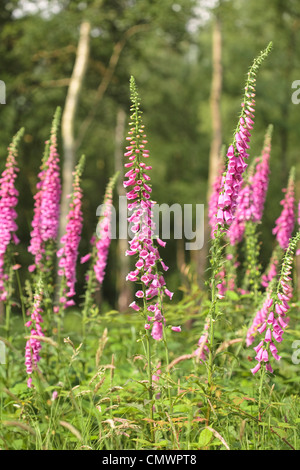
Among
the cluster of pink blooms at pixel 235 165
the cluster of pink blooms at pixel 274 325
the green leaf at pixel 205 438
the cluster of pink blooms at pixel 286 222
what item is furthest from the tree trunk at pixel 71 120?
the green leaf at pixel 205 438

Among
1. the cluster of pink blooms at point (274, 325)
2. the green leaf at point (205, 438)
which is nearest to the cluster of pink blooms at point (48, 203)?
the cluster of pink blooms at point (274, 325)

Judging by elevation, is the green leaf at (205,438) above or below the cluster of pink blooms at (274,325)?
below

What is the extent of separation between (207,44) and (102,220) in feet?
96.6

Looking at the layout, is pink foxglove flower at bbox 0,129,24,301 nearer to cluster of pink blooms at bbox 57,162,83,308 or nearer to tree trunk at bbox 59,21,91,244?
cluster of pink blooms at bbox 57,162,83,308

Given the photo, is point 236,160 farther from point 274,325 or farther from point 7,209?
point 7,209

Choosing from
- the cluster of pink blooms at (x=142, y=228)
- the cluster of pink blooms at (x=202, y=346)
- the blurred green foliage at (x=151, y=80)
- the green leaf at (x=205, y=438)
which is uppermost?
the blurred green foliage at (x=151, y=80)

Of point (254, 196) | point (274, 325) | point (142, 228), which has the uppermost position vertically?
point (254, 196)

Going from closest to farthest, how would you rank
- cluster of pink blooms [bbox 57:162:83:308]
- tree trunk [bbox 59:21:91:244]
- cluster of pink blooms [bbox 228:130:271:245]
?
cluster of pink blooms [bbox 57:162:83:308] → cluster of pink blooms [bbox 228:130:271:245] → tree trunk [bbox 59:21:91:244]

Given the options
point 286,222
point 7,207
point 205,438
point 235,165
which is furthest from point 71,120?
point 205,438

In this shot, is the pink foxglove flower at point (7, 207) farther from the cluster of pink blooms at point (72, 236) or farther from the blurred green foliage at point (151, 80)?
the blurred green foliage at point (151, 80)

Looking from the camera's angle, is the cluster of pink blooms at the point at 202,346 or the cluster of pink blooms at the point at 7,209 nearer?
the cluster of pink blooms at the point at 202,346

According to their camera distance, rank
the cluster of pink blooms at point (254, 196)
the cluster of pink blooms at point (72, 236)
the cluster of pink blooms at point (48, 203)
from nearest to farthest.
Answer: the cluster of pink blooms at point (72, 236) < the cluster of pink blooms at point (48, 203) < the cluster of pink blooms at point (254, 196)

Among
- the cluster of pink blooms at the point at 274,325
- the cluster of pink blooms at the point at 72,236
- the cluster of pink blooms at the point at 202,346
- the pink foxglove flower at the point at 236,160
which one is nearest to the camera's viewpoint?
the pink foxglove flower at the point at 236,160

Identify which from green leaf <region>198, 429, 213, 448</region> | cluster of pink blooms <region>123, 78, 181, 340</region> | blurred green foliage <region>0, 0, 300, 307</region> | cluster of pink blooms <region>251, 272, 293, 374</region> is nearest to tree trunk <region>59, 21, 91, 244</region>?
blurred green foliage <region>0, 0, 300, 307</region>
